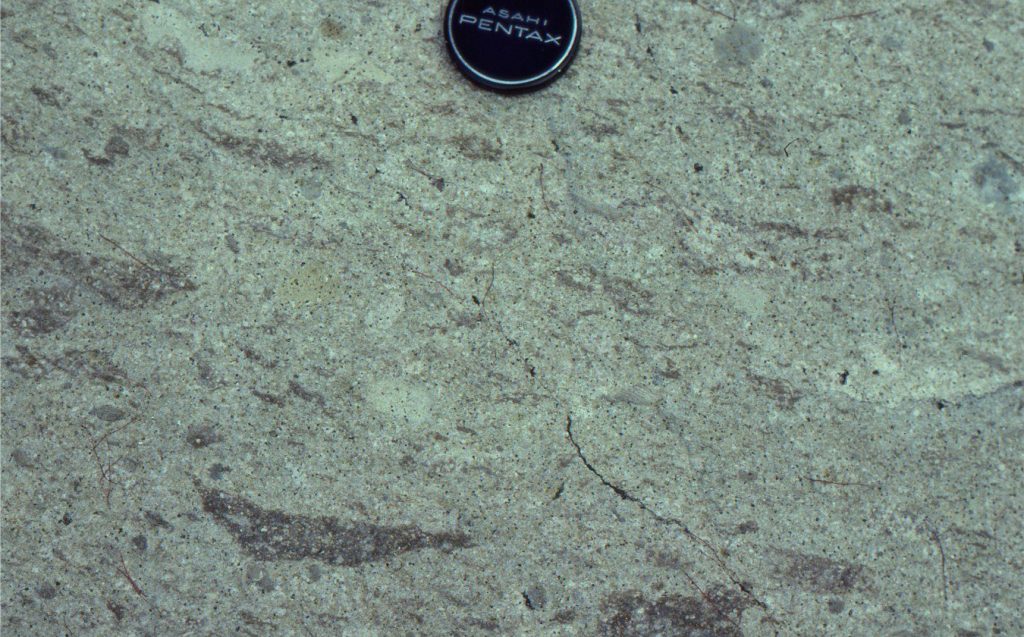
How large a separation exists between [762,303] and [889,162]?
1.62ft

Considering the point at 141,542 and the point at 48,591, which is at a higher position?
the point at 141,542

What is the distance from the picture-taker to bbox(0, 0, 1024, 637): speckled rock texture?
1.76 meters

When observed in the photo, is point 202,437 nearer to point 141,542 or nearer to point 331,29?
point 141,542

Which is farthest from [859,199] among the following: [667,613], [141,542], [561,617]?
[141,542]

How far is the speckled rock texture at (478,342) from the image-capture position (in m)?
1.76

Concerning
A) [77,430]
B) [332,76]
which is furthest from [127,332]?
[332,76]

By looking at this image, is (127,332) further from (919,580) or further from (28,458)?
(919,580)

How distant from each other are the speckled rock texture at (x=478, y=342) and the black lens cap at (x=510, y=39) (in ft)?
0.19

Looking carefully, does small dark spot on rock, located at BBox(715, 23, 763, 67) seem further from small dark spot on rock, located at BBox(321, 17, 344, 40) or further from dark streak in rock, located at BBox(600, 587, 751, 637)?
dark streak in rock, located at BBox(600, 587, 751, 637)

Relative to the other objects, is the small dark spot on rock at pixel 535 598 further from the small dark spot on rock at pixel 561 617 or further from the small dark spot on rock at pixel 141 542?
the small dark spot on rock at pixel 141 542

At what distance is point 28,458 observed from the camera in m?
1.77

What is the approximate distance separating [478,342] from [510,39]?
2.48 feet

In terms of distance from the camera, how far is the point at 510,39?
1.77 m

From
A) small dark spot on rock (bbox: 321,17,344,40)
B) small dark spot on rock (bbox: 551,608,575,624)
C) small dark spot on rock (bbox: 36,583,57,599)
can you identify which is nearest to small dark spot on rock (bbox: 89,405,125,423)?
small dark spot on rock (bbox: 36,583,57,599)
